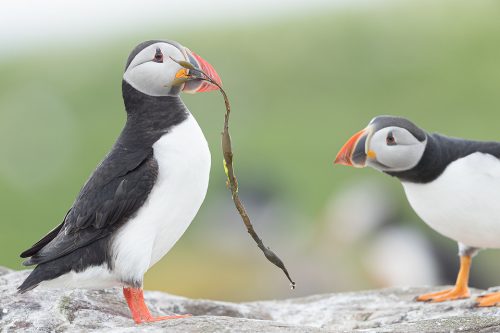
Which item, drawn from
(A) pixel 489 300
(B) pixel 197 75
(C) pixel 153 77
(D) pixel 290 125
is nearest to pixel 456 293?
(A) pixel 489 300

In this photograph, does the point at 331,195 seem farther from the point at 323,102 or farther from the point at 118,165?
the point at 118,165

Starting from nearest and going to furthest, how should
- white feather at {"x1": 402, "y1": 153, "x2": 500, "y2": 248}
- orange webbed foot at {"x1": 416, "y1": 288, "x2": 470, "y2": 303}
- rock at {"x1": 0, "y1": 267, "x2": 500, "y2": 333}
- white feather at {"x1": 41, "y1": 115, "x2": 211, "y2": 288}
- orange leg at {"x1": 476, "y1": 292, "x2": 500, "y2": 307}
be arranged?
1. rock at {"x1": 0, "y1": 267, "x2": 500, "y2": 333}
2. white feather at {"x1": 41, "y1": 115, "x2": 211, "y2": 288}
3. orange leg at {"x1": 476, "y1": 292, "x2": 500, "y2": 307}
4. white feather at {"x1": 402, "y1": 153, "x2": 500, "y2": 248}
5. orange webbed foot at {"x1": 416, "y1": 288, "x2": 470, "y2": 303}

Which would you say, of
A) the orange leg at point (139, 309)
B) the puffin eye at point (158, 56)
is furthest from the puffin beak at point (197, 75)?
the orange leg at point (139, 309)

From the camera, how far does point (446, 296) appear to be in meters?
5.91

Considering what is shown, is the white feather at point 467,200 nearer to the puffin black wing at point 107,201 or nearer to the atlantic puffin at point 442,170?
the atlantic puffin at point 442,170

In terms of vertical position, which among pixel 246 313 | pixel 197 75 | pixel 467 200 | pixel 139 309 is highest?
pixel 197 75

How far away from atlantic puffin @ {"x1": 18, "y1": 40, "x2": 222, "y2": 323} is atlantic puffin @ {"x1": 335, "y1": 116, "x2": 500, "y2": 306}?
127 cm

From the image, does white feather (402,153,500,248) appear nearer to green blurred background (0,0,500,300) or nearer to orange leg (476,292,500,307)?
orange leg (476,292,500,307)

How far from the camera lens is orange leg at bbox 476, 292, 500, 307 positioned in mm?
5348

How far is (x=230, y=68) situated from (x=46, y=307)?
68.6 feet

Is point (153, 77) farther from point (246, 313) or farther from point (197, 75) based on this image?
point (246, 313)

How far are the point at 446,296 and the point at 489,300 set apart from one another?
21.0 inches

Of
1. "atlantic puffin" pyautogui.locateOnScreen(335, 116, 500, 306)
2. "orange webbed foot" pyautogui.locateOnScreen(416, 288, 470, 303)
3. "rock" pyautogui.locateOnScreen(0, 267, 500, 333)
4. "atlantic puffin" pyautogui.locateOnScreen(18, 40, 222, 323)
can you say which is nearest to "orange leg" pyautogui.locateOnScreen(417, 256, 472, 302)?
"orange webbed foot" pyautogui.locateOnScreen(416, 288, 470, 303)

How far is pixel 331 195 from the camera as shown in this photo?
781 inches
